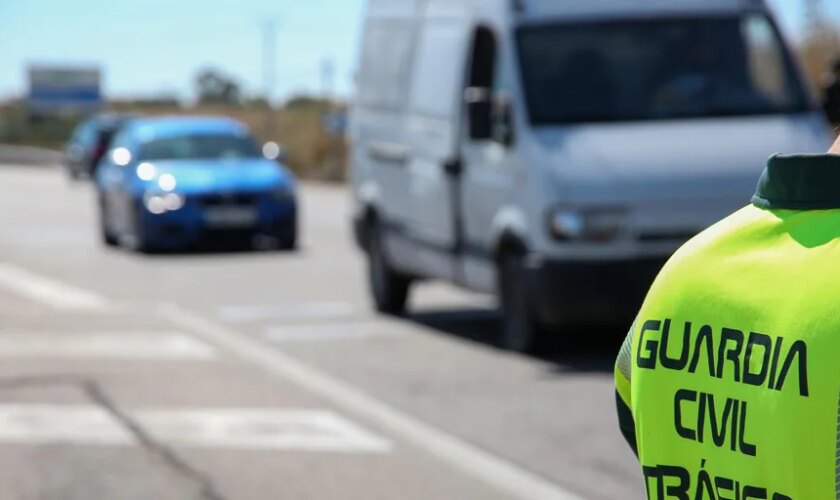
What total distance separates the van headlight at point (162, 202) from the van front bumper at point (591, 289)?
1041 cm

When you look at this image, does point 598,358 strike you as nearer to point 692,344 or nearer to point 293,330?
point 293,330

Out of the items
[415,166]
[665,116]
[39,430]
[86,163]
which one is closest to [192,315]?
[415,166]

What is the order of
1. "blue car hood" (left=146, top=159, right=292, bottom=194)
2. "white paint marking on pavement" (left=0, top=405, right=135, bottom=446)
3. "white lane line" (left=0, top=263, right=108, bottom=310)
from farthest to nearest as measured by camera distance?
"blue car hood" (left=146, top=159, right=292, bottom=194) → "white lane line" (left=0, top=263, right=108, bottom=310) → "white paint marking on pavement" (left=0, top=405, right=135, bottom=446)

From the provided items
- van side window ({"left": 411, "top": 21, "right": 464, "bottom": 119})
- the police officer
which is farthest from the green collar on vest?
van side window ({"left": 411, "top": 21, "right": 464, "bottom": 119})

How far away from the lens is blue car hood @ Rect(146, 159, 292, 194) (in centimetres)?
2069

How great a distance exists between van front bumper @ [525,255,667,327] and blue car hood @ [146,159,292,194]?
407 inches

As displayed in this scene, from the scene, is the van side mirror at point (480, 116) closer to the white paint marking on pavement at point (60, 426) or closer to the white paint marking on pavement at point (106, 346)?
the white paint marking on pavement at point (106, 346)

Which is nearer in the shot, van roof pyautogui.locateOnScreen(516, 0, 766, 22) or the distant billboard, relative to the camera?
van roof pyautogui.locateOnScreen(516, 0, 766, 22)

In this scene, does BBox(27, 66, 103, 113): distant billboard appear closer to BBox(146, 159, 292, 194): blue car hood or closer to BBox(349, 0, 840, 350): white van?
BBox(146, 159, 292, 194): blue car hood

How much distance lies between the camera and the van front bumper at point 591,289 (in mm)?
10648

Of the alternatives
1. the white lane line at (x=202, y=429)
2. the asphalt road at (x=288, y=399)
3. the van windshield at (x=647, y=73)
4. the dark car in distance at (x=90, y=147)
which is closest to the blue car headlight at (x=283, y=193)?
the asphalt road at (x=288, y=399)

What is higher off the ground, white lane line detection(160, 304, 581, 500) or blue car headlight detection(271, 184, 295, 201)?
white lane line detection(160, 304, 581, 500)

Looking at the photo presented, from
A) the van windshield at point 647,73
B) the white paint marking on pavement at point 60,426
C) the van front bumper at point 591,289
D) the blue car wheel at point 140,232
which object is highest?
the van windshield at point 647,73

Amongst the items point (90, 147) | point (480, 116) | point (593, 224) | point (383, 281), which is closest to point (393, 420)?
point (593, 224)
